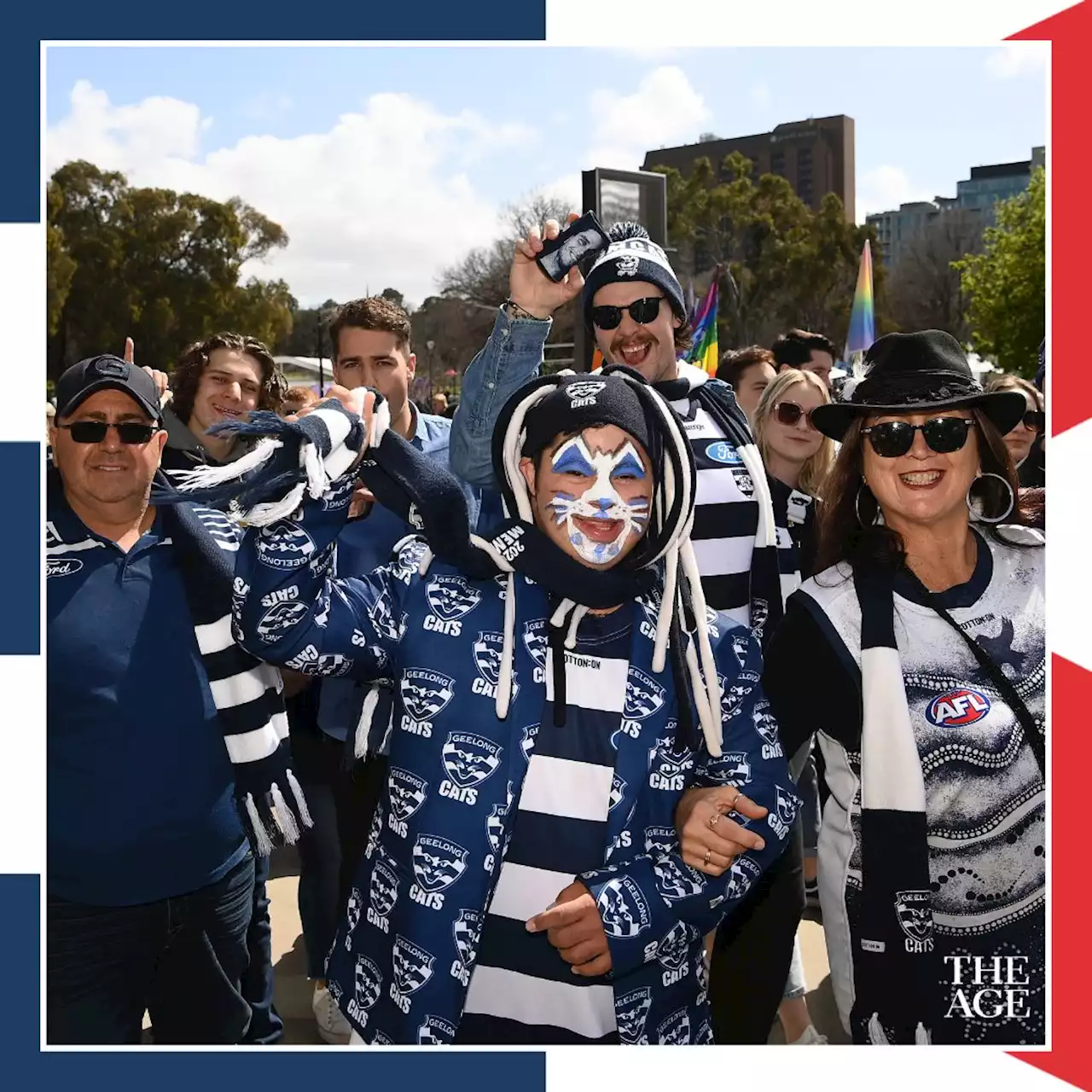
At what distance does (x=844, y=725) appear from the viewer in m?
2.27

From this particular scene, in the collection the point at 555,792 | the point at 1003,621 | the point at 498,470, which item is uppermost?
the point at 498,470

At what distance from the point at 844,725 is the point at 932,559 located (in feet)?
1.29

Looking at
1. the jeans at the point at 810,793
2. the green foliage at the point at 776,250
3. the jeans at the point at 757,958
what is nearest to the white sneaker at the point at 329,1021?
the jeans at the point at 757,958

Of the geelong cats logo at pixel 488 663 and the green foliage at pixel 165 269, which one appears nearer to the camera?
the geelong cats logo at pixel 488 663

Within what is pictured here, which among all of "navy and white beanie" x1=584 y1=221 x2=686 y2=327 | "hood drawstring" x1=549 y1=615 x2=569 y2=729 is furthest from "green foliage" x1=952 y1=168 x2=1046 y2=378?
"hood drawstring" x1=549 y1=615 x2=569 y2=729

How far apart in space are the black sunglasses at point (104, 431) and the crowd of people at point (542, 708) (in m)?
0.01

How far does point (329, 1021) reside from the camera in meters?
3.76

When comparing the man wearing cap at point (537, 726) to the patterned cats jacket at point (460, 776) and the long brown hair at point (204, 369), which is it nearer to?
the patterned cats jacket at point (460, 776)

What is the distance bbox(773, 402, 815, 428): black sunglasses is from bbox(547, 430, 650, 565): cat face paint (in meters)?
2.35

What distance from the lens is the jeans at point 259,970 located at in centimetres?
308

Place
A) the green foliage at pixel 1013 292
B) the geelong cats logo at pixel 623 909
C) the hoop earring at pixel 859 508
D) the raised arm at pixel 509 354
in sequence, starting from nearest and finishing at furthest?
the geelong cats logo at pixel 623 909 → the hoop earring at pixel 859 508 → the raised arm at pixel 509 354 → the green foliage at pixel 1013 292
